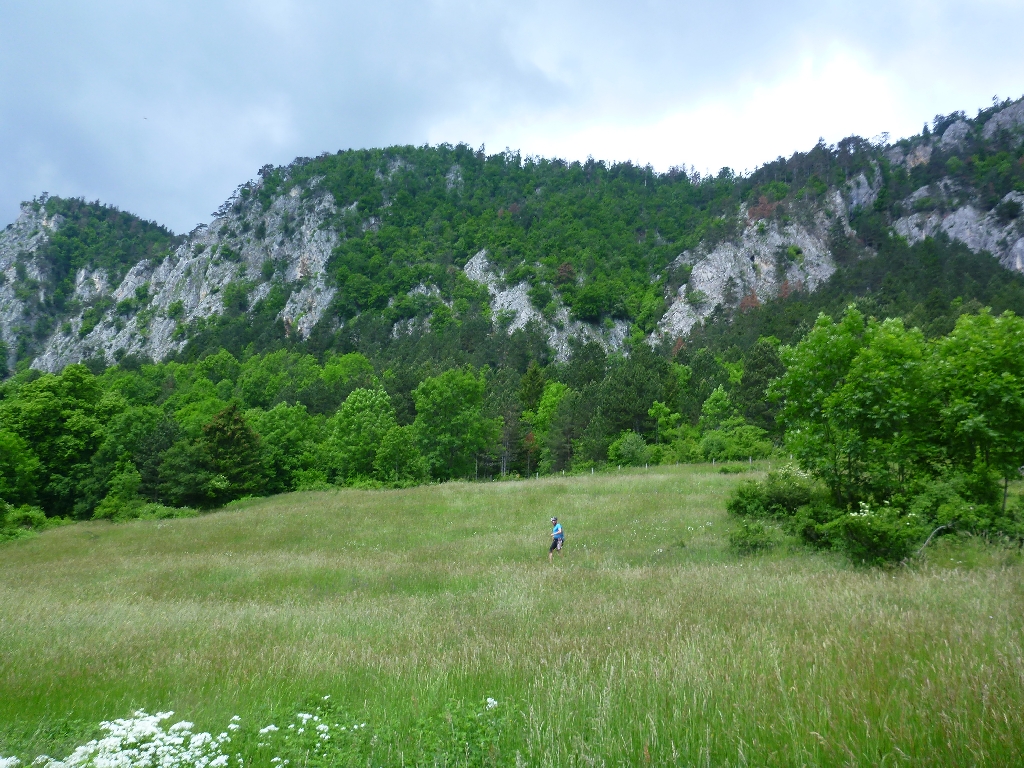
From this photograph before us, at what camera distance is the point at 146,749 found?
419cm

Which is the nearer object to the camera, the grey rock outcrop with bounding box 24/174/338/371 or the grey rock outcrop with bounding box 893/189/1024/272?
the grey rock outcrop with bounding box 893/189/1024/272

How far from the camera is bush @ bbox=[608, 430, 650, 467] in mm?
53219

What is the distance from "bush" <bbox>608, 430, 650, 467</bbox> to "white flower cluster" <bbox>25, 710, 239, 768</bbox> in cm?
5014

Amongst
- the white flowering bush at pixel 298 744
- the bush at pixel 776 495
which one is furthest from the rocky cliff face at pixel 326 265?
the white flowering bush at pixel 298 744

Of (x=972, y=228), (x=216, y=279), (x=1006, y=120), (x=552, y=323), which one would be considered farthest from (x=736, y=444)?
(x=1006, y=120)

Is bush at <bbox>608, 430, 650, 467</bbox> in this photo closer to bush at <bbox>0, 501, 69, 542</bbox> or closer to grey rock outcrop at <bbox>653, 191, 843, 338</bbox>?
bush at <bbox>0, 501, 69, 542</bbox>

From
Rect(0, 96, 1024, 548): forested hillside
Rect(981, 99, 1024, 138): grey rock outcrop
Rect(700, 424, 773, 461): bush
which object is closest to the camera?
Rect(700, 424, 773, 461): bush

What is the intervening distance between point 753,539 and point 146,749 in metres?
13.2

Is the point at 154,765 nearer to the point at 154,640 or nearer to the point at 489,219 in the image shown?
the point at 154,640

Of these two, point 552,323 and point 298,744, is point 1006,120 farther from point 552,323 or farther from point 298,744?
point 298,744

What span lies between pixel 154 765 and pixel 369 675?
226cm

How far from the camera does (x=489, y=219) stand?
7062 inches

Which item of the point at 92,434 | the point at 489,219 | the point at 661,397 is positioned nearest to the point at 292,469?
the point at 92,434

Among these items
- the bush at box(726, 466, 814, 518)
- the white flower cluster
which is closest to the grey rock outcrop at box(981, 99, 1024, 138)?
the bush at box(726, 466, 814, 518)
